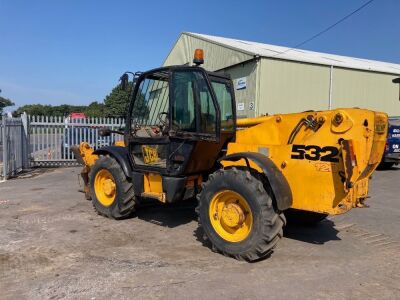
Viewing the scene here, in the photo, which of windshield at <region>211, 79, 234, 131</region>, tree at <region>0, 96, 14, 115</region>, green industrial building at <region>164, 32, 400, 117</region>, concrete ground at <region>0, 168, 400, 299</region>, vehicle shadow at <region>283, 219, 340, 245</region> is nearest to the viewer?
concrete ground at <region>0, 168, 400, 299</region>

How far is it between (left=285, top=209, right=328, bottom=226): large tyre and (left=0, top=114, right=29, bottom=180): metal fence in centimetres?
882

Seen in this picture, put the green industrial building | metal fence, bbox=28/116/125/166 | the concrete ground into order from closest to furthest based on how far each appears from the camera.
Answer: the concrete ground
metal fence, bbox=28/116/125/166
the green industrial building

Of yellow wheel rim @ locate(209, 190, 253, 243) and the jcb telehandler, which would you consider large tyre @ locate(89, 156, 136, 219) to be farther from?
yellow wheel rim @ locate(209, 190, 253, 243)

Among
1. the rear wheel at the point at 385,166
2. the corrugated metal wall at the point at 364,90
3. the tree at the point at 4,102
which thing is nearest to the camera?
the rear wheel at the point at 385,166

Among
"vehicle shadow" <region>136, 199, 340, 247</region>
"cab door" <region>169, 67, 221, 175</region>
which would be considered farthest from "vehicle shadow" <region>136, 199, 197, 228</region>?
"cab door" <region>169, 67, 221, 175</region>

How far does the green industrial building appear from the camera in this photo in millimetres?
17172

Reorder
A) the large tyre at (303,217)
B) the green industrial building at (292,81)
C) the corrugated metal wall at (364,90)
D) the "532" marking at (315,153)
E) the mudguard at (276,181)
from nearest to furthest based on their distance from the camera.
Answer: the "532" marking at (315,153) < the mudguard at (276,181) < the large tyre at (303,217) < the green industrial building at (292,81) < the corrugated metal wall at (364,90)

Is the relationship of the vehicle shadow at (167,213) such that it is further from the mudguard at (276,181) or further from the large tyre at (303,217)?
the mudguard at (276,181)

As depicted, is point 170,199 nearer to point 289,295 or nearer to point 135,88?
point 135,88

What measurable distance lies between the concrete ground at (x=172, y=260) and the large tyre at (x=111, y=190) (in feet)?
0.68

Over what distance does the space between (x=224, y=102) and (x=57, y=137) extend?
11.4 m

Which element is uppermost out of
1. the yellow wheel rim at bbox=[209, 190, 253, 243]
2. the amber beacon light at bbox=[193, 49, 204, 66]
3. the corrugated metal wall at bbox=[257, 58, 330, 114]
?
the corrugated metal wall at bbox=[257, 58, 330, 114]

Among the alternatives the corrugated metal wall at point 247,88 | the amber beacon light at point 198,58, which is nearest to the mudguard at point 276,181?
the amber beacon light at point 198,58

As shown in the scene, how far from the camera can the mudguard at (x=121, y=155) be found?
22.3 feet
